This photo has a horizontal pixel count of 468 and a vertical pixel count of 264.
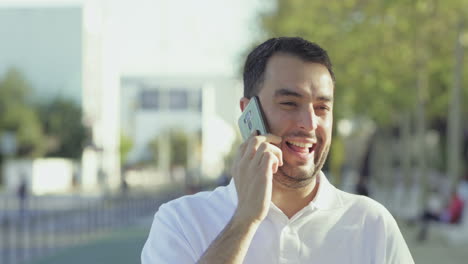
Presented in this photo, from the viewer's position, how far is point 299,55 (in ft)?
9.63

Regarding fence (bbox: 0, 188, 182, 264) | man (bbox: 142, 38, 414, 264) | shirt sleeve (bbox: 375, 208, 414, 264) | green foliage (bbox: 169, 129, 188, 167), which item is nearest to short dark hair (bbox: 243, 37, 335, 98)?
man (bbox: 142, 38, 414, 264)

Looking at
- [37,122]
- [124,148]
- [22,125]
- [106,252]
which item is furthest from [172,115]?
[106,252]

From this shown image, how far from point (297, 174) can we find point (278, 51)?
378mm

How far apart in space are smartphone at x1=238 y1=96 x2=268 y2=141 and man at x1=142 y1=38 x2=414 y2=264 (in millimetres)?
25

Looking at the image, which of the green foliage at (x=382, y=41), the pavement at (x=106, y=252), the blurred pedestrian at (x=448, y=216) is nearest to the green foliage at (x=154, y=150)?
the green foliage at (x=382, y=41)

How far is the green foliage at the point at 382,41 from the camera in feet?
76.0

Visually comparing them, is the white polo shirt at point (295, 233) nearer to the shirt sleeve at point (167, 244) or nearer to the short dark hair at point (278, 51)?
the shirt sleeve at point (167, 244)

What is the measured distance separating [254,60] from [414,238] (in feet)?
58.1

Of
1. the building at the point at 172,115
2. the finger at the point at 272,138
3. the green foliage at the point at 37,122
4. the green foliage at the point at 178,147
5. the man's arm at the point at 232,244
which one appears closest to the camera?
the man's arm at the point at 232,244

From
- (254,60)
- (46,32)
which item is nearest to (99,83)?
(46,32)

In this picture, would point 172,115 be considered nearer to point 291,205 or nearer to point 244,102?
point 244,102

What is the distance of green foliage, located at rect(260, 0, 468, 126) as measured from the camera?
76.0ft

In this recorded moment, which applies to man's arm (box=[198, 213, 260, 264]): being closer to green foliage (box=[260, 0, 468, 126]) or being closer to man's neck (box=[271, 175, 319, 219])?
man's neck (box=[271, 175, 319, 219])

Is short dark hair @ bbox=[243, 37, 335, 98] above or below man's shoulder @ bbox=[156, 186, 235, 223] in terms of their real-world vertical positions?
above
